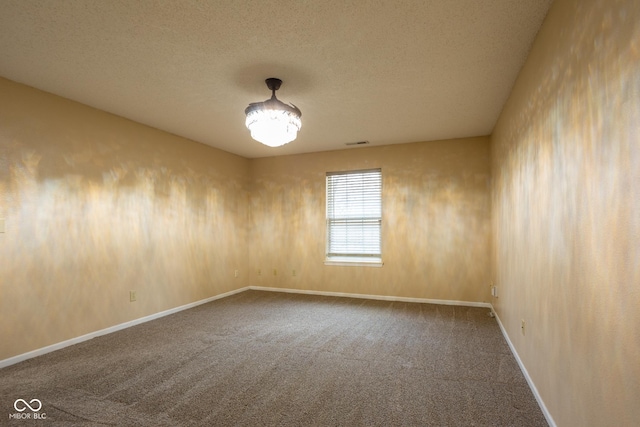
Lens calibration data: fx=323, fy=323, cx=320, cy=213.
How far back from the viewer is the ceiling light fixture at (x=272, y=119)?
2756 millimetres

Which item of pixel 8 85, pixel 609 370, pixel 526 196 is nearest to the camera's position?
pixel 609 370

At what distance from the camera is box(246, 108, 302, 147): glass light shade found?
2.76 m

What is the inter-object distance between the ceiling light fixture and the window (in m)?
2.69

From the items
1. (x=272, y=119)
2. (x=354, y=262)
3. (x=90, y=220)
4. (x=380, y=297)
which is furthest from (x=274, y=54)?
(x=380, y=297)

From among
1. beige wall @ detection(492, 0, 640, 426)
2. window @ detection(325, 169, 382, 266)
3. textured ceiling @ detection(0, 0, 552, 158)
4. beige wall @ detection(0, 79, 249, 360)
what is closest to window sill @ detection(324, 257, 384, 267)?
window @ detection(325, 169, 382, 266)

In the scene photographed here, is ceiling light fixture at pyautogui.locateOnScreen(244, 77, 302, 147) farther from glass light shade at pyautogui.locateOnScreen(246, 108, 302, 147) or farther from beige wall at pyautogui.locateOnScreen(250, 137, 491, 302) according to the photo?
beige wall at pyautogui.locateOnScreen(250, 137, 491, 302)

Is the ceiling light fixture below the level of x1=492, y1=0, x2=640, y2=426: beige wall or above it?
above

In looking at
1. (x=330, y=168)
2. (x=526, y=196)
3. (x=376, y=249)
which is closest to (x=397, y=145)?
(x=330, y=168)

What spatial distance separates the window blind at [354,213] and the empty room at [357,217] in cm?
5

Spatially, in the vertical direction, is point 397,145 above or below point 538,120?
above

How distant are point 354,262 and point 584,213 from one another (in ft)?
13.3

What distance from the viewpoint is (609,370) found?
123 centimetres

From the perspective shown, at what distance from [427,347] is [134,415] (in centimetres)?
248

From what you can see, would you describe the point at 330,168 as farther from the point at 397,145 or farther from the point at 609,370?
the point at 609,370
